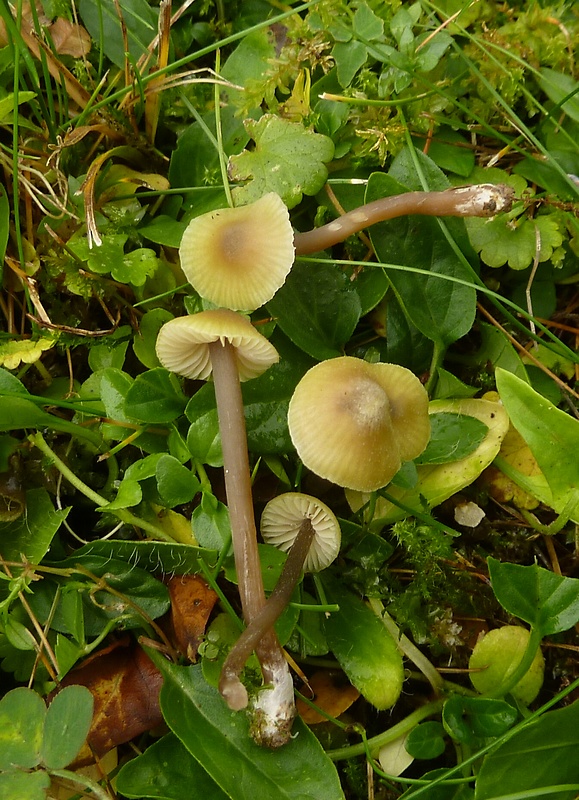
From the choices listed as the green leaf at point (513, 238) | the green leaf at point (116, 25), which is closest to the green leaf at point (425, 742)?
the green leaf at point (513, 238)

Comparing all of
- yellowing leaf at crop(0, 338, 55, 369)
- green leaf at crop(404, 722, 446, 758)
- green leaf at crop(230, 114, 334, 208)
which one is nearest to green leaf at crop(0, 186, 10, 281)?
yellowing leaf at crop(0, 338, 55, 369)

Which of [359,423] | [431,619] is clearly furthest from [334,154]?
[431,619]

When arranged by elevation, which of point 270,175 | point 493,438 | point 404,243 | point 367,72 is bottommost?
point 493,438

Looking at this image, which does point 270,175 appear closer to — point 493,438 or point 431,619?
point 493,438

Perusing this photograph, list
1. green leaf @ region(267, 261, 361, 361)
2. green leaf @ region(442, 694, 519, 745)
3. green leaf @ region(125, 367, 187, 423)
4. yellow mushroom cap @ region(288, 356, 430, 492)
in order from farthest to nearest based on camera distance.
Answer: green leaf @ region(267, 261, 361, 361) → green leaf @ region(125, 367, 187, 423) → green leaf @ region(442, 694, 519, 745) → yellow mushroom cap @ region(288, 356, 430, 492)

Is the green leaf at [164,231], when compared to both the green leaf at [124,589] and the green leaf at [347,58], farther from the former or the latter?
the green leaf at [124,589]

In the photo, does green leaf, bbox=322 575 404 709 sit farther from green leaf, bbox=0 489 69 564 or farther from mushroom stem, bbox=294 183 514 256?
mushroom stem, bbox=294 183 514 256
